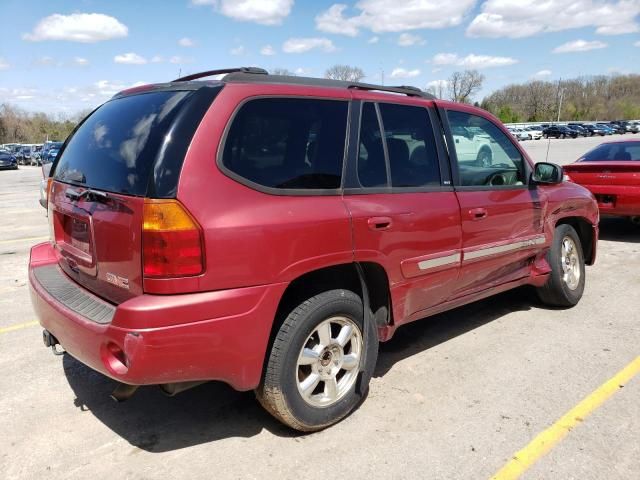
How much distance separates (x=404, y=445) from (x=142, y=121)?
7.22 ft

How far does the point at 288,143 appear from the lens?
2875 millimetres

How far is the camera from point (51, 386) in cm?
364

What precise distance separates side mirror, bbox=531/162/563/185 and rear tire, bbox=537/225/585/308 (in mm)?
663

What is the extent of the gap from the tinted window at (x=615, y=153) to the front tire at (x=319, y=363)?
25.3 feet

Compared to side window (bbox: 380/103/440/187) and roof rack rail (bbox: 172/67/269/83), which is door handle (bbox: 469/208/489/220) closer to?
side window (bbox: 380/103/440/187)

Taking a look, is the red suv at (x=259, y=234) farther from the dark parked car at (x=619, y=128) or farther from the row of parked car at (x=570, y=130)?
the dark parked car at (x=619, y=128)

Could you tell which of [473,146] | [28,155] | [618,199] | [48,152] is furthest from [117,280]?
[28,155]

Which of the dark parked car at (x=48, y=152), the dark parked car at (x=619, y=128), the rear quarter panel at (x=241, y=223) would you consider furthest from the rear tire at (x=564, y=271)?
the dark parked car at (x=619, y=128)

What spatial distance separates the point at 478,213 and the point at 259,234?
1.93m

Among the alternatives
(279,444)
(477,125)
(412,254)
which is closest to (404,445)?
(279,444)

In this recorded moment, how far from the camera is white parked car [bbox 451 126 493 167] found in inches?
158

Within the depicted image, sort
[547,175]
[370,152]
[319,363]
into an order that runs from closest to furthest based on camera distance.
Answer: [319,363], [370,152], [547,175]

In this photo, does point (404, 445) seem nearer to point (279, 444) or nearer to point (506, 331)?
point (279, 444)

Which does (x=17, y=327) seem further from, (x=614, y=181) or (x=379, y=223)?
(x=614, y=181)
